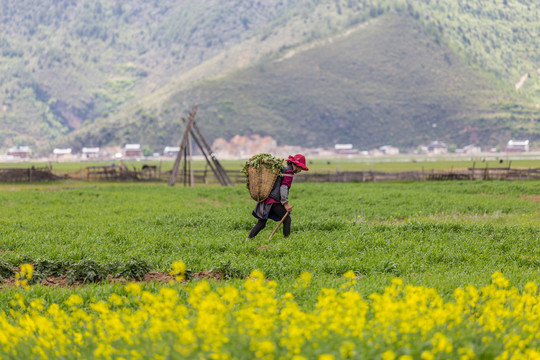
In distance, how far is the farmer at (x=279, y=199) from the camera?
1148 cm

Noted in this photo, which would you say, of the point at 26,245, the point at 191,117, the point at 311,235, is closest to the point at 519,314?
the point at 311,235

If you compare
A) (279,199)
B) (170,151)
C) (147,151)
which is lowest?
(279,199)

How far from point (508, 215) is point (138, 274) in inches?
579

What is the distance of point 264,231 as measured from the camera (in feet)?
43.7

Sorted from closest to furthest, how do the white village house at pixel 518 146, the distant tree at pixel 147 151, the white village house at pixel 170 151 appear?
the white village house at pixel 518 146
the white village house at pixel 170 151
the distant tree at pixel 147 151

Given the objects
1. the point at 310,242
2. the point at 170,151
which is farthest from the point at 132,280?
the point at 170,151

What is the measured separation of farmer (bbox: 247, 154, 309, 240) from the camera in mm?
11484

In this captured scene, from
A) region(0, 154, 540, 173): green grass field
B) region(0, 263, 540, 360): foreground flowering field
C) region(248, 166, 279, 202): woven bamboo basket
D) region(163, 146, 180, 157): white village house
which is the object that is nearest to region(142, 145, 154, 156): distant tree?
region(163, 146, 180, 157): white village house

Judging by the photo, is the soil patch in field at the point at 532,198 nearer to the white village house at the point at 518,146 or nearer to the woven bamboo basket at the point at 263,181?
the woven bamboo basket at the point at 263,181

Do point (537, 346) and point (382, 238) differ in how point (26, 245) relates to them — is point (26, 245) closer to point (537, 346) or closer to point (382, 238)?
point (382, 238)

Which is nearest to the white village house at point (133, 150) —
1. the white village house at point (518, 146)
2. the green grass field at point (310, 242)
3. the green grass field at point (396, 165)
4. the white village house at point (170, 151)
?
the white village house at point (170, 151)

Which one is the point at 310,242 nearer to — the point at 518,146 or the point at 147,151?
the point at 147,151

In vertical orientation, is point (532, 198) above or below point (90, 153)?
below

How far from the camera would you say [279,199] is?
11.6 metres
